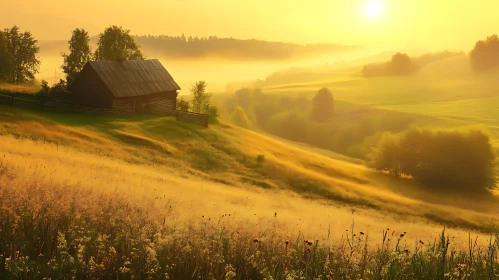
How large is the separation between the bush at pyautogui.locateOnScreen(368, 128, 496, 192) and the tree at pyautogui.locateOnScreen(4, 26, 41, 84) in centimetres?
6434

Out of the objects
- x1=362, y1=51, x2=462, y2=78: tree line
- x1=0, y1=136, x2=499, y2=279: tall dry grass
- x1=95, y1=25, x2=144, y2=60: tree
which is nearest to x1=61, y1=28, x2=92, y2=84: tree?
x1=95, y1=25, x2=144, y2=60: tree

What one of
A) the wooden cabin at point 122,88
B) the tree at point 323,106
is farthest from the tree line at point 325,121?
the wooden cabin at point 122,88

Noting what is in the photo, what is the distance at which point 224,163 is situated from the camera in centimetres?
4319

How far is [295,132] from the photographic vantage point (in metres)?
123

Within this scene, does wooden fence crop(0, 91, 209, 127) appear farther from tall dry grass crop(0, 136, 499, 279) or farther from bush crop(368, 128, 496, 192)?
tall dry grass crop(0, 136, 499, 279)

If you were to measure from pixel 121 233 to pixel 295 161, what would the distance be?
152ft

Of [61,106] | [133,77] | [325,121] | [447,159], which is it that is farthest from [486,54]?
[61,106]

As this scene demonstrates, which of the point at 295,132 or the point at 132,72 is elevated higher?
the point at 132,72

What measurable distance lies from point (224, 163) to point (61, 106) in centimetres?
2277

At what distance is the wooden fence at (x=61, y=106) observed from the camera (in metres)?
49.0

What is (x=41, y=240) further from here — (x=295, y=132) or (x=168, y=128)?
(x=295, y=132)

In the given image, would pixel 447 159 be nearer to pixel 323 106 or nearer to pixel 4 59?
pixel 4 59

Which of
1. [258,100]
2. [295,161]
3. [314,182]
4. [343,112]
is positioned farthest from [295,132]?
[314,182]

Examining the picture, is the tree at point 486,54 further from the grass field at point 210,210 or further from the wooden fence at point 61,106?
the wooden fence at point 61,106
